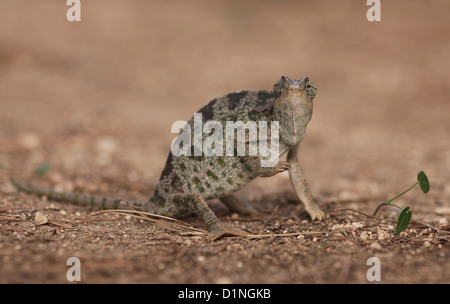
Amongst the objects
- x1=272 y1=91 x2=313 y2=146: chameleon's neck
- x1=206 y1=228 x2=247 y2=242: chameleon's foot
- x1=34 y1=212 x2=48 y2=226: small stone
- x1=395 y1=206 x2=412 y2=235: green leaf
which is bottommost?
x1=206 y1=228 x2=247 y2=242: chameleon's foot

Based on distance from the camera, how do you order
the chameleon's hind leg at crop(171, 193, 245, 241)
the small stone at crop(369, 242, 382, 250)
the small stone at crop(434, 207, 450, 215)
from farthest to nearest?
the small stone at crop(434, 207, 450, 215), the chameleon's hind leg at crop(171, 193, 245, 241), the small stone at crop(369, 242, 382, 250)

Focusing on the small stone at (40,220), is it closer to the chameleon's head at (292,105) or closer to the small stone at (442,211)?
the chameleon's head at (292,105)

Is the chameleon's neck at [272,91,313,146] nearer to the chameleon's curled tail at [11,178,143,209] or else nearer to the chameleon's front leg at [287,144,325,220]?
the chameleon's front leg at [287,144,325,220]

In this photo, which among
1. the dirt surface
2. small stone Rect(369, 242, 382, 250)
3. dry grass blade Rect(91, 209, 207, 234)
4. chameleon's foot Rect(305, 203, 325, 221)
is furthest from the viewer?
chameleon's foot Rect(305, 203, 325, 221)

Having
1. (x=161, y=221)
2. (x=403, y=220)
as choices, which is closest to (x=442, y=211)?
(x=403, y=220)

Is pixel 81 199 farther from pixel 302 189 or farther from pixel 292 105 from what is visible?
pixel 292 105

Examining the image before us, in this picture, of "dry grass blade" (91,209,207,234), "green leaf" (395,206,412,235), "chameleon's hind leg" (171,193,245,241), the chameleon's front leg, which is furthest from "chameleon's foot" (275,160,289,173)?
"green leaf" (395,206,412,235)

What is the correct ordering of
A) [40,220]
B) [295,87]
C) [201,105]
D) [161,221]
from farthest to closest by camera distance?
[201,105] < [161,221] < [40,220] < [295,87]
